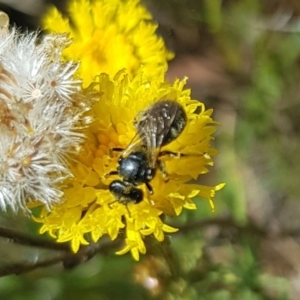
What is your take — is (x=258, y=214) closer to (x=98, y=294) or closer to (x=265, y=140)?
(x=265, y=140)

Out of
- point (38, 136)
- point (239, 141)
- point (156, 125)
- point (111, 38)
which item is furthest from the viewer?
point (239, 141)

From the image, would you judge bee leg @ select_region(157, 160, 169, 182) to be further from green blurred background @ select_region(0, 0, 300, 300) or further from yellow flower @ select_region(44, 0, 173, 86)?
green blurred background @ select_region(0, 0, 300, 300)

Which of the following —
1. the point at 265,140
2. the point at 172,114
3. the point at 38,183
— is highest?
the point at 265,140

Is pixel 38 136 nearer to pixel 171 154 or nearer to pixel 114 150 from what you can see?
pixel 114 150

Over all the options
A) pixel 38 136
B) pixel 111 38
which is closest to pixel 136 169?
pixel 38 136

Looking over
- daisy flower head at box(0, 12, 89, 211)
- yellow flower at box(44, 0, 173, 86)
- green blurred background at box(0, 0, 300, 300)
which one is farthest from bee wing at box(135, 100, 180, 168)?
green blurred background at box(0, 0, 300, 300)

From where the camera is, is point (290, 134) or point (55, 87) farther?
point (290, 134)

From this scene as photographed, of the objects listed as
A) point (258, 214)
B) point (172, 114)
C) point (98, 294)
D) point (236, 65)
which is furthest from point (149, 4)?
point (172, 114)

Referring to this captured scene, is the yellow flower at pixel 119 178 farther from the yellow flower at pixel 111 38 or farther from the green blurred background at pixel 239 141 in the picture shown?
the green blurred background at pixel 239 141
